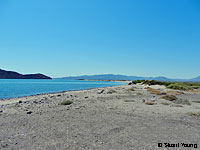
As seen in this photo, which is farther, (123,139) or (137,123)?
(137,123)

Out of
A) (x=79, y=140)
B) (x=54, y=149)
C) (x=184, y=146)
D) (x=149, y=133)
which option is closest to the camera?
(x=54, y=149)

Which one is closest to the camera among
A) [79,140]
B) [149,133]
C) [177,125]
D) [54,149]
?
[54,149]

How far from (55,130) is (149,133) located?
13.4ft

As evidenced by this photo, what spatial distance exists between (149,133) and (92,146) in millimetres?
2725

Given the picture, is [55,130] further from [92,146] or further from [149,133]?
Result: [149,133]

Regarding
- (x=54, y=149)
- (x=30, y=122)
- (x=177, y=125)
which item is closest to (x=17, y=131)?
(x=30, y=122)

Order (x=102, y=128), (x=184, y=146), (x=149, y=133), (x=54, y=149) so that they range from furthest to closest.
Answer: (x=102, y=128) → (x=149, y=133) → (x=184, y=146) → (x=54, y=149)

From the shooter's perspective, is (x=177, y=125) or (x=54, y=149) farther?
(x=177, y=125)

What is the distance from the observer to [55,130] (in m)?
6.67

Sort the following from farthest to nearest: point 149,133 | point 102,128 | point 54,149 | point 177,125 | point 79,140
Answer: point 177,125, point 102,128, point 149,133, point 79,140, point 54,149

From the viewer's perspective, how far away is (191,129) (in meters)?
7.18

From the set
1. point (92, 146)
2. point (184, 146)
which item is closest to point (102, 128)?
point (92, 146)

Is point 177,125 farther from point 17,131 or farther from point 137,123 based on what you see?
point 17,131

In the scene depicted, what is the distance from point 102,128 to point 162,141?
8.63 ft
